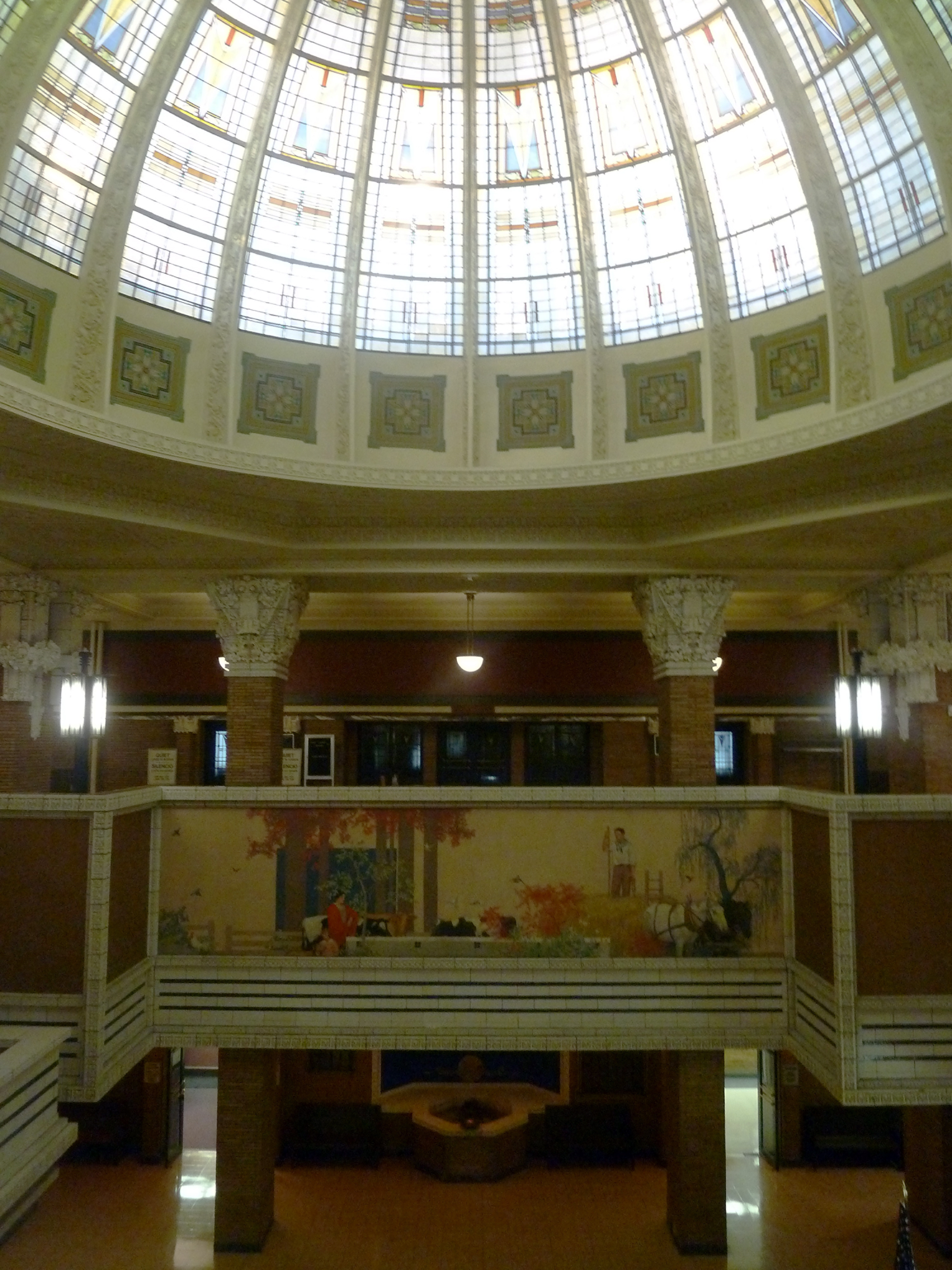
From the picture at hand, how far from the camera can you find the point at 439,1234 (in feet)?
39.9

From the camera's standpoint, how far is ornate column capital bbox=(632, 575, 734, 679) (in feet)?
42.0

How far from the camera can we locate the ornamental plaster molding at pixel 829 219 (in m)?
10.1

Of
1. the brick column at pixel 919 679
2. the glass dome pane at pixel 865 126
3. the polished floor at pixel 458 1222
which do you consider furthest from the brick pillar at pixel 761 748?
the glass dome pane at pixel 865 126

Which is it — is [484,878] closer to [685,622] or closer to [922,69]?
[685,622]

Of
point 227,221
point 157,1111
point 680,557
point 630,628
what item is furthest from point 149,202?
point 157,1111

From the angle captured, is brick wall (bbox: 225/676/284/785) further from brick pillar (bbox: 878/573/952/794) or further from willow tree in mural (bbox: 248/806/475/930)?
brick pillar (bbox: 878/573/952/794)

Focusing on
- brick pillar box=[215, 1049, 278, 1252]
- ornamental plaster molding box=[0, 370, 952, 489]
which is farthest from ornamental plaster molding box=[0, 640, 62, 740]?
brick pillar box=[215, 1049, 278, 1252]

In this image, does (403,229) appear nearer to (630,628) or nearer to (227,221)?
(227,221)

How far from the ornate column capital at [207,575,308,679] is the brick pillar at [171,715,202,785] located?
14.0 ft

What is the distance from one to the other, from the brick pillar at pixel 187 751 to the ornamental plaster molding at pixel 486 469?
696 centimetres

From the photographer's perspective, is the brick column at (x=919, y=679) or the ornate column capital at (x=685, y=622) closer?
the brick column at (x=919, y=679)

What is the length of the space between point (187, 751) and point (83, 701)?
5.17 m

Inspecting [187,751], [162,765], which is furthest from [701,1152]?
[162,765]

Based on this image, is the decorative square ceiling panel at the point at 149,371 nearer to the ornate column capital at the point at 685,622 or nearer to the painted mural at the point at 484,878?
the painted mural at the point at 484,878
